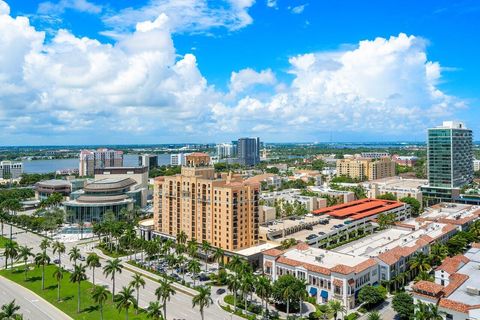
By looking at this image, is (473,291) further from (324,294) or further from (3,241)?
(3,241)

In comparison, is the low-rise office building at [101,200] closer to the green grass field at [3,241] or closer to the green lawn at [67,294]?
the green grass field at [3,241]

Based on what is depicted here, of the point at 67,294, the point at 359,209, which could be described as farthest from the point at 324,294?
the point at 359,209

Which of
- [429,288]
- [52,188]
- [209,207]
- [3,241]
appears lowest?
[3,241]

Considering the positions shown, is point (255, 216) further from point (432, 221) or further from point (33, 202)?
point (33, 202)

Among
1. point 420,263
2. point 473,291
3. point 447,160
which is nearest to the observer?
point 473,291

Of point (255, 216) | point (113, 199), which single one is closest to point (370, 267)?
point (255, 216)

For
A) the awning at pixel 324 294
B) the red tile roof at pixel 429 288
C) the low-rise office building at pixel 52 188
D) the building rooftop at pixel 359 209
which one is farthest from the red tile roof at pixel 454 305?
the low-rise office building at pixel 52 188
